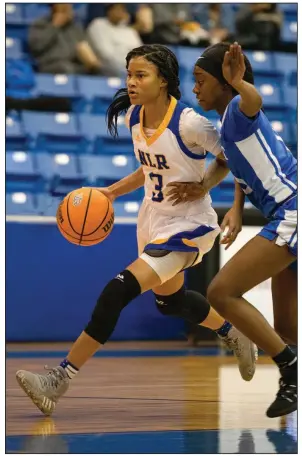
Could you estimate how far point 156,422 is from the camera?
4203mm

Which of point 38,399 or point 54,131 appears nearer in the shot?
point 38,399

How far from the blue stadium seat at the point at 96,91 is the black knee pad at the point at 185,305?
546 cm

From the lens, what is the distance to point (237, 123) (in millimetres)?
4027

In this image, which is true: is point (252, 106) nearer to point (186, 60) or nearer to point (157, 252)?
point (157, 252)

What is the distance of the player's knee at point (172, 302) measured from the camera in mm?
5125

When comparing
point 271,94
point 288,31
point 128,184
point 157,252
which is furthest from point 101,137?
point 157,252

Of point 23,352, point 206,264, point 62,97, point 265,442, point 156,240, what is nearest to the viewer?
point 265,442

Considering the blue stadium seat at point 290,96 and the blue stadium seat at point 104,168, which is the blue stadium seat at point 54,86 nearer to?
the blue stadium seat at point 104,168

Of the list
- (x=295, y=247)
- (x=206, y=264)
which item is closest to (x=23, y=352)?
(x=206, y=264)

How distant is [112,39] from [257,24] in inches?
75.7

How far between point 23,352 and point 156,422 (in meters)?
3.56

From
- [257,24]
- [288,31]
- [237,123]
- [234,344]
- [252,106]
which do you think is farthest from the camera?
Result: [288,31]

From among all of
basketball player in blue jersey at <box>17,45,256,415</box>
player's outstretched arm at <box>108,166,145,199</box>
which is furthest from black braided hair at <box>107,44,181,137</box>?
player's outstretched arm at <box>108,166,145,199</box>
